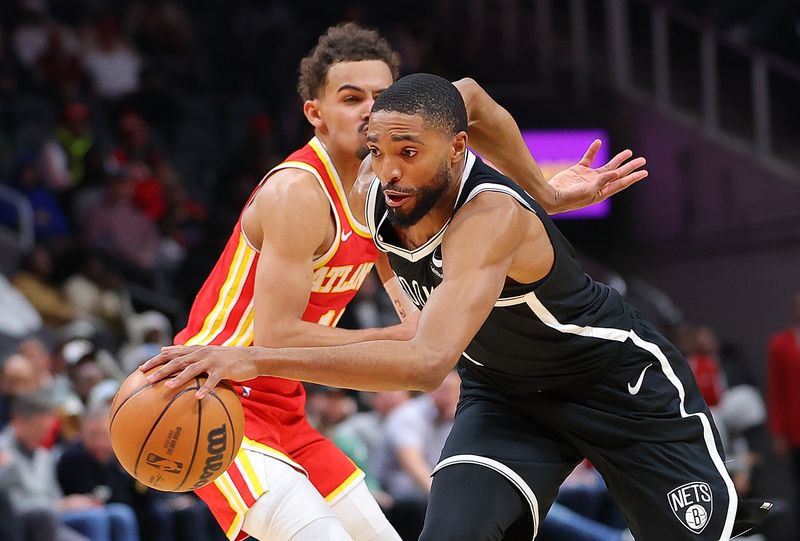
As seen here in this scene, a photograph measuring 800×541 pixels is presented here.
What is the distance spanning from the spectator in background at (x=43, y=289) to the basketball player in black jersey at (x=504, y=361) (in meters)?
6.99

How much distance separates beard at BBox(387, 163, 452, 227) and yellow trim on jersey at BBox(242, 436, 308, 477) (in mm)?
990

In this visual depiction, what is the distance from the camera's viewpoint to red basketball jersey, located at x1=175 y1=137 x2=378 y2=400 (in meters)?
4.23

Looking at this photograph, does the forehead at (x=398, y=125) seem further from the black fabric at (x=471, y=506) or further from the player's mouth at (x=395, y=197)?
the black fabric at (x=471, y=506)

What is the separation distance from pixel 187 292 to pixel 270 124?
290 centimetres

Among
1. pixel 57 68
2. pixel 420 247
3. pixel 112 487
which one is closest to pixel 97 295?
pixel 57 68

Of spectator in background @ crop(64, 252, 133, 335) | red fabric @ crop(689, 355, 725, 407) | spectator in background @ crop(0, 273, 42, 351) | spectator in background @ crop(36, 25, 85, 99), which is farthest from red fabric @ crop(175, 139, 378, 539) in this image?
spectator in background @ crop(36, 25, 85, 99)

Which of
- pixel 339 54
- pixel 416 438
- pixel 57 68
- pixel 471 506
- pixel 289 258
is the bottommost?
pixel 416 438

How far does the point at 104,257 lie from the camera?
11.4 meters

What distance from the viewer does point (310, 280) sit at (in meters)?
4.01

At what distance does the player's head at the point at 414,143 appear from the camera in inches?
138

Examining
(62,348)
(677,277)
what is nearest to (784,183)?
(677,277)

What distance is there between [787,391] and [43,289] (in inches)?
266

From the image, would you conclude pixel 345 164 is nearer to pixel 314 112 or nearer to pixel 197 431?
pixel 314 112

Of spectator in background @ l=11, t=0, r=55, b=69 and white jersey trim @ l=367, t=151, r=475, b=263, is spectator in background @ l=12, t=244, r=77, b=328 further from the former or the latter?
white jersey trim @ l=367, t=151, r=475, b=263
